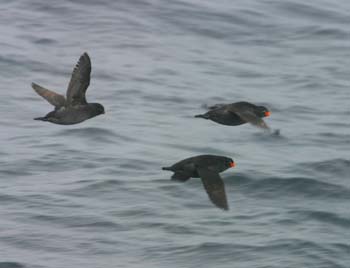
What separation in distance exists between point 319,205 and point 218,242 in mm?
2845

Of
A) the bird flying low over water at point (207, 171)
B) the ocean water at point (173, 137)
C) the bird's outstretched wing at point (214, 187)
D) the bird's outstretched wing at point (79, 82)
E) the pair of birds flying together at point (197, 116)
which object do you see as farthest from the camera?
the ocean water at point (173, 137)

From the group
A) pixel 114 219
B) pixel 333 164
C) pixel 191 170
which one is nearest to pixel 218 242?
pixel 114 219

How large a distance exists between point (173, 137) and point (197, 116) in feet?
38.8

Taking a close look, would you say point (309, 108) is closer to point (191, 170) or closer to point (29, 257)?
point (29, 257)

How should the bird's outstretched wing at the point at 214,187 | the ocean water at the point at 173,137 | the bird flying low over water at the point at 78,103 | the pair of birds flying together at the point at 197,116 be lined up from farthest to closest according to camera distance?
the ocean water at the point at 173,137 → the bird flying low over water at the point at 78,103 → the pair of birds flying together at the point at 197,116 → the bird's outstretched wing at the point at 214,187

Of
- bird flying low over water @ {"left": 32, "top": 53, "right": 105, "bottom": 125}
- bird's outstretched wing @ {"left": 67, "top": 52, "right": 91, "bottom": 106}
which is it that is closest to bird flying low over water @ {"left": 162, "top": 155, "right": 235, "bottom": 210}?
bird flying low over water @ {"left": 32, "top": 53, "right": 105, "bottom": 125}

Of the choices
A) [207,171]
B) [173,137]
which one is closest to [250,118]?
[207,171]

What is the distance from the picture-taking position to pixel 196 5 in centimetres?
4050

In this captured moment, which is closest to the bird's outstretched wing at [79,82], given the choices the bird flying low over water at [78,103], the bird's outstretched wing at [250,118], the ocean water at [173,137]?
the bird flying low over water at [78,103]

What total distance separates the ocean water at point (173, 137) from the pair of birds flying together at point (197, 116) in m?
5.39

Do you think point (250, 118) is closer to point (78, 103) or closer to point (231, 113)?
point (231, 113)

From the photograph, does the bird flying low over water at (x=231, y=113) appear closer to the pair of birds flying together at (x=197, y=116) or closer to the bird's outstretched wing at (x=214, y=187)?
the pair of birds flying together at (x=197, y=116)

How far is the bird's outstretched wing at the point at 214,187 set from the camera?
16859 millimetres

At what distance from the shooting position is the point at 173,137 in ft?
98.0
